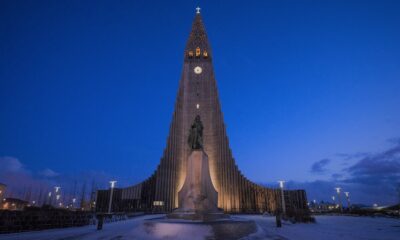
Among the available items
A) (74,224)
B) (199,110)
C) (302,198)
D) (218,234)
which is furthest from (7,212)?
(302,198)

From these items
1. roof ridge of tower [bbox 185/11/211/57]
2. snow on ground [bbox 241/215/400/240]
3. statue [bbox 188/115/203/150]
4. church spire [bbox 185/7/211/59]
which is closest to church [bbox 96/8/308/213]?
church spire [bbox 185/7/211/59]

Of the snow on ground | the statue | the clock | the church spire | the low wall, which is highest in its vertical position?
the church spire

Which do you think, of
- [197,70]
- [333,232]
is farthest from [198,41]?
[333,232]

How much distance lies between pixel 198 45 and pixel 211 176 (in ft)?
77.1

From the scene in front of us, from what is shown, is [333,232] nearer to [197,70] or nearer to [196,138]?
[196,138]

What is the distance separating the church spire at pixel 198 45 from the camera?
41906mm

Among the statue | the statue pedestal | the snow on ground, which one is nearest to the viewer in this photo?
the snow on ground

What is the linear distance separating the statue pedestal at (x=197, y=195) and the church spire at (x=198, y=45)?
105 feet

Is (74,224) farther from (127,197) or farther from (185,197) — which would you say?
(127,197)

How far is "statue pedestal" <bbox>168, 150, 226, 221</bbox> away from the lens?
11072mm

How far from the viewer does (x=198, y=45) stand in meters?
42.8

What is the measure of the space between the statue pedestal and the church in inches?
795

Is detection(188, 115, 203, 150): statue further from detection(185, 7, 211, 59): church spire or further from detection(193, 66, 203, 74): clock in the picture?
detection(185, 7, 211, 59): church spire

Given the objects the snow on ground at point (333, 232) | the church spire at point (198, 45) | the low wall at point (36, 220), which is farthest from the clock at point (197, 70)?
the low wall at point (36, 220)
